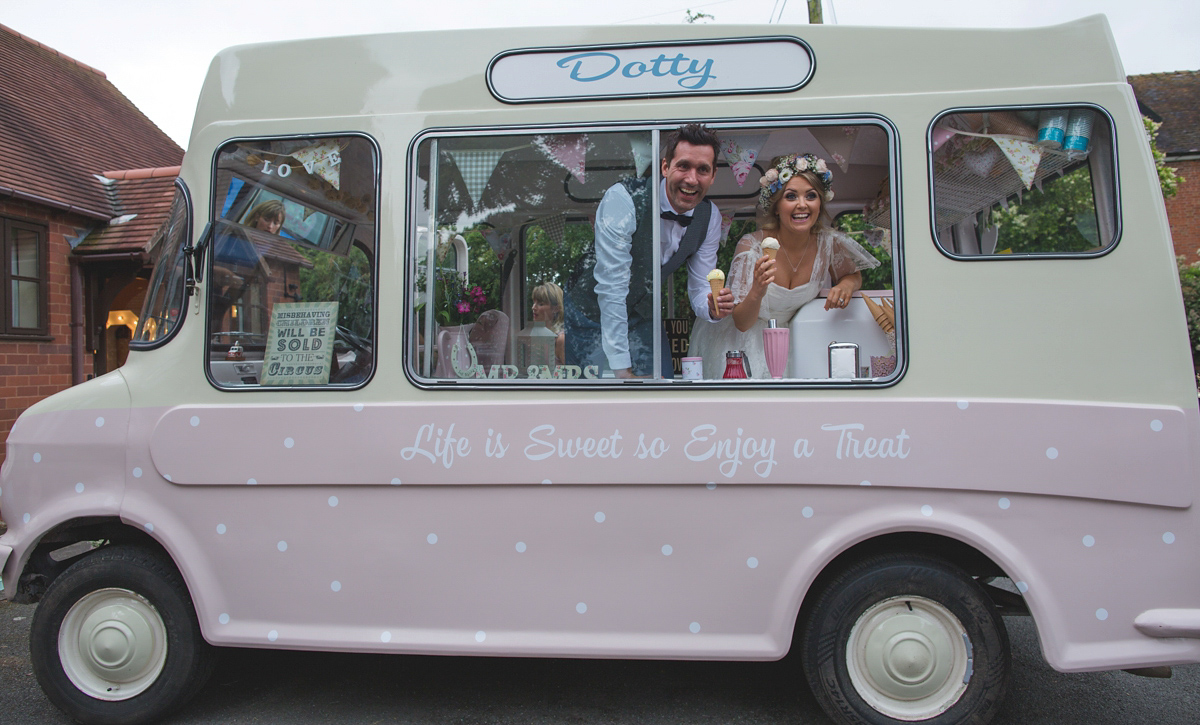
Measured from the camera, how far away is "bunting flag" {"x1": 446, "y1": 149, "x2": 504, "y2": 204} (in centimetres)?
304

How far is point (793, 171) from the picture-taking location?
3305 mm

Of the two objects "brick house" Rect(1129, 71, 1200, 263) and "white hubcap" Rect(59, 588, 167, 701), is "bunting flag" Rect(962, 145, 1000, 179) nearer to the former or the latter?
"white hubcap" Rect(59, 588, 167, 701)

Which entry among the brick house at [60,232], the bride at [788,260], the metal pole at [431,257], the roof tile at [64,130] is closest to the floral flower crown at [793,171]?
the bride at [788,260]

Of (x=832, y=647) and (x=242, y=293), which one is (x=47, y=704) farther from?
(x=832, y=647)

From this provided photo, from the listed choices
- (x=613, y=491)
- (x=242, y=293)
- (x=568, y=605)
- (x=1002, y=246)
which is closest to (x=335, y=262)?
(x=242, y=293)

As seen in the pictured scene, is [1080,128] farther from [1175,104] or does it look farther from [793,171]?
[1175,104]

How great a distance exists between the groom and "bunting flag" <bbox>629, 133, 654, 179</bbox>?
0.24 ft

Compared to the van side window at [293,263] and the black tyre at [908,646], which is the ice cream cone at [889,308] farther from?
the van side window at [293,263]

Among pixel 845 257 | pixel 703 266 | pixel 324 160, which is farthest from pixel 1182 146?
pixel 324 160

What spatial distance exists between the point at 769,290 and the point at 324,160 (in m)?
2.15

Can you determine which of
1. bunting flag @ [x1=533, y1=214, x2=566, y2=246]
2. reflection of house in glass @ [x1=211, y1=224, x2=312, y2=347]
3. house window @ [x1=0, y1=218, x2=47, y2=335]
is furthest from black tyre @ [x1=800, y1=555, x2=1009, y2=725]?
house window @ [x1=0, y1=218, x2=47, y2=335]

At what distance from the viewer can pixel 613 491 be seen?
2.77m

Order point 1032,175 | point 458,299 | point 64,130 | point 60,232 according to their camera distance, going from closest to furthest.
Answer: point 1032,175, point 458,299, point 60,232, point 64,130

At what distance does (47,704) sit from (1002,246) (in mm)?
4889
